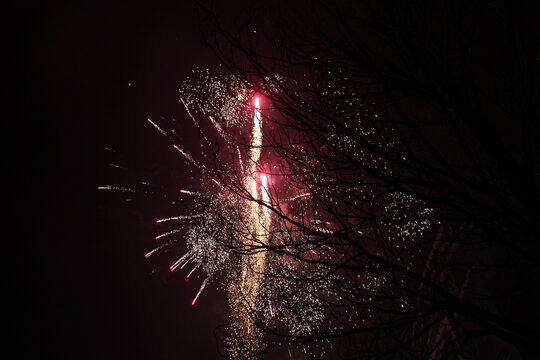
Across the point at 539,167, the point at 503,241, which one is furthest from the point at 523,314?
the point at 503,241

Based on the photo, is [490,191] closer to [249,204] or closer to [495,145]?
[495,145]

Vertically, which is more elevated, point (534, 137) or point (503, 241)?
point (534, 137)

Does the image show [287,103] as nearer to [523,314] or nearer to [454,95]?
[454,95]

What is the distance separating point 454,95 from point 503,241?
1.32 metres

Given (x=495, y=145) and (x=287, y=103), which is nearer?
(x=495, y=145)

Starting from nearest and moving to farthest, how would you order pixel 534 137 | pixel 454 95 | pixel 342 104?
pixel 454 95 → pixel 342 104 → pixel 534 137

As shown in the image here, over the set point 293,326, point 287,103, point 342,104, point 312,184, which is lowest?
point 312,184

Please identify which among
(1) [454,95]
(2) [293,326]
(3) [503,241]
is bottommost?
(3) [503,241]

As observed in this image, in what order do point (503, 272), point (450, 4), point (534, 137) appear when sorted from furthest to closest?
point (503, 272) → point (534, 137) → point (450, 4)

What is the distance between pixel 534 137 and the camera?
5.82 meters

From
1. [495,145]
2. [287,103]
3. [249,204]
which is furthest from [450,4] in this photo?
[249,204]

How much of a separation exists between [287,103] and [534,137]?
17.0 ft

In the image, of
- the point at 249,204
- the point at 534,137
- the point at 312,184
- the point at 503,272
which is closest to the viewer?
the point at 312,184

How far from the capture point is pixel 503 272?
6.48 m
